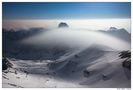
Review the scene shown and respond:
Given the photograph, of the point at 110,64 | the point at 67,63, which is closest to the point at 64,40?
the point at 67,63

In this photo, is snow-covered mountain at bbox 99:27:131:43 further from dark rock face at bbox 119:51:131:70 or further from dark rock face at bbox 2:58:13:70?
Answer: dark rock face at bbox 2:58:13:70

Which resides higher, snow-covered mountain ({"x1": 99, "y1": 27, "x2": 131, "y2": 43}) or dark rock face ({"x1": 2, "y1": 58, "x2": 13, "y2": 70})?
snow-covered mountain ({"x1": 99, "y1": 27, "x2": 131, "y2": 43})

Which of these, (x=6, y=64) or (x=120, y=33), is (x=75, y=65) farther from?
(x=6, y=64)

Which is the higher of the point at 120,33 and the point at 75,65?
the point at 120,33

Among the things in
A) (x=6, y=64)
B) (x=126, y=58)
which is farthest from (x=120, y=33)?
(x=6, y=64)

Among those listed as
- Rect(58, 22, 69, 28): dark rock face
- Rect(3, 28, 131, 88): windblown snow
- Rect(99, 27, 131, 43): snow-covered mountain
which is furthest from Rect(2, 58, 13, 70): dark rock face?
Rect(99, 27, 131, 43): snow-covered mountain

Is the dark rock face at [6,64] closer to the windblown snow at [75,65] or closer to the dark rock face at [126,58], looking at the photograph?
the windblown snow at [75,65]

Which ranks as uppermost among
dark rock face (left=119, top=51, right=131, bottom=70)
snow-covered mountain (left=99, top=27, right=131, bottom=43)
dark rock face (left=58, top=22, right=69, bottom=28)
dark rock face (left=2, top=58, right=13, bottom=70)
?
dark rock face (left=58, top=22, right=69, bottom=28)

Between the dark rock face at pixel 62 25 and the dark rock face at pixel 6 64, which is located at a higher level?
the dark rock face at pixel 62 25

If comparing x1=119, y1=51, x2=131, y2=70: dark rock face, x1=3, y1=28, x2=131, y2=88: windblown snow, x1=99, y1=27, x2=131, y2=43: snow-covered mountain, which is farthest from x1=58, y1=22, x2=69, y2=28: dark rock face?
x1=119, y1=51, x2=131, y2=70: dark rock face

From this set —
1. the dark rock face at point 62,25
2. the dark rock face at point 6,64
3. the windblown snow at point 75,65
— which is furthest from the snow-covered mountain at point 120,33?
the dark rock face at point 6,64
